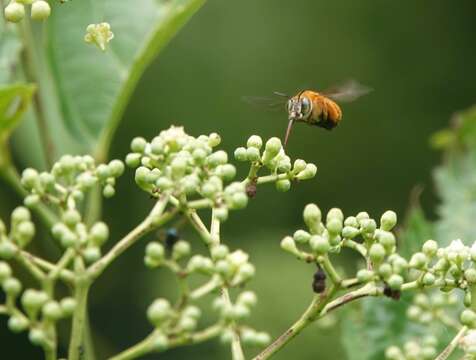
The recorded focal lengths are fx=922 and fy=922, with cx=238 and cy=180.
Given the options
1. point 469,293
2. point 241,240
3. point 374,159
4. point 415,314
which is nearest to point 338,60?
point 374,159

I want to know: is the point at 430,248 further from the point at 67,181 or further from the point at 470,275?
the point at 67,181

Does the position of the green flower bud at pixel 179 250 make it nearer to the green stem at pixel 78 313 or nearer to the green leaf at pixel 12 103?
the green stem at pixel 78 313

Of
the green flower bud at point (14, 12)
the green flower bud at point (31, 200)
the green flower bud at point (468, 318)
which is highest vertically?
the green flower bud at point (14, 12)

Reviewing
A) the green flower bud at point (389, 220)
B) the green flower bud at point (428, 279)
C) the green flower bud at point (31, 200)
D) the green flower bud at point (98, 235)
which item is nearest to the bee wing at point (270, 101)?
the green flower bud at point (389, 220)

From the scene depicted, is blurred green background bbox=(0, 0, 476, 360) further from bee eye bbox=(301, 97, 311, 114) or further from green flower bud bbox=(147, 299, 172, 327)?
green flower bud bbox=(147, 299, 172, 327)

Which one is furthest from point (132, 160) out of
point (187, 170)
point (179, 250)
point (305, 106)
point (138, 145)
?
point (305, 106)

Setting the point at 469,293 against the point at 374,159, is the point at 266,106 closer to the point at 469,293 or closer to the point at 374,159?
the point at 469,293

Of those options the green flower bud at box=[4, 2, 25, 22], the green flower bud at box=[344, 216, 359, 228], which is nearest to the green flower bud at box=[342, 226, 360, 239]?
the green flower bud at box=[344, 216, 359, 228]
